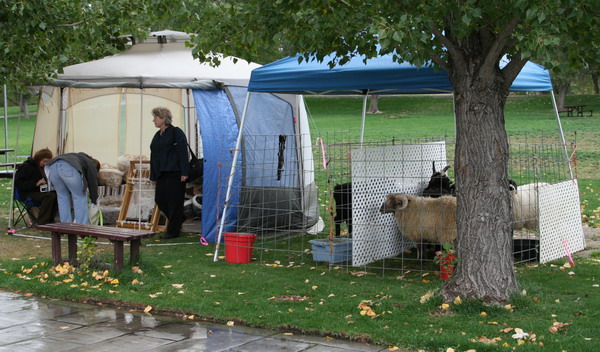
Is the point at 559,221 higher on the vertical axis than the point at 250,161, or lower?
lower

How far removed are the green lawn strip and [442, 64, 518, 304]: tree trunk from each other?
236mm

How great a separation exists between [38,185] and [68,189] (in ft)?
4.27

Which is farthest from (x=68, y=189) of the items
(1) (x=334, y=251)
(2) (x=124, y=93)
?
(1) (x=334, y=251)

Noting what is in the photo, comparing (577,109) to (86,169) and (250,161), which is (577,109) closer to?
(250,161)

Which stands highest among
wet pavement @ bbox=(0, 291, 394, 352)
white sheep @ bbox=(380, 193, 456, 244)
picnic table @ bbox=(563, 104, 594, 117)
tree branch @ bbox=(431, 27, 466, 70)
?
picnic table @ bbox=(563, 104, 594, 117)

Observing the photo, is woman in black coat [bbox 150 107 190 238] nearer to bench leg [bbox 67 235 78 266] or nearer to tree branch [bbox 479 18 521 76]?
bench leg [bbox 67 235 78 266]

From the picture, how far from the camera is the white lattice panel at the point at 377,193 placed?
9.23 meters

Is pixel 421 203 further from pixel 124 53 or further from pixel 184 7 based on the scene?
pixel 124 53

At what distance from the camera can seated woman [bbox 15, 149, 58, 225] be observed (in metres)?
12.7

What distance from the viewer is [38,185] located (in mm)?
12750

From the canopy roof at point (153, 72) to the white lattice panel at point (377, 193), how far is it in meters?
3.37

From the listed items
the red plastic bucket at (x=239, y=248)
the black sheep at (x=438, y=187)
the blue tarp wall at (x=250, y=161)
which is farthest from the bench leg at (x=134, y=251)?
the black sheep at (x=438, y=187)

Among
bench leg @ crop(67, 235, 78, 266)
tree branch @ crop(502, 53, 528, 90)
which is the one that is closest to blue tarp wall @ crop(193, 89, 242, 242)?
bench leg @ crop(67, 235, 78, 266)

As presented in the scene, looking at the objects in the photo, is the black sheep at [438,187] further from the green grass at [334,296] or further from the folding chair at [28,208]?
the folding chair at [28,208]
